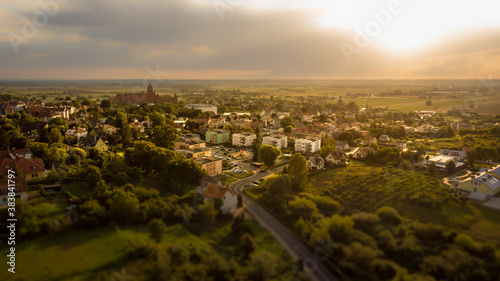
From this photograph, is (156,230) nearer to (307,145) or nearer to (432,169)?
(432,169)

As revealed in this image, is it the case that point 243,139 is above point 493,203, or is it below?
above

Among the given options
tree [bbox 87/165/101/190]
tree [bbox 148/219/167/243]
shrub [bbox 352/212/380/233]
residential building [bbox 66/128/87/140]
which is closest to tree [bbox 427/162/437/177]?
shrub [bbox 352/212/380/233]

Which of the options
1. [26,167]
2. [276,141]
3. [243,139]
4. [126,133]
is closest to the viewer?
[26,167]

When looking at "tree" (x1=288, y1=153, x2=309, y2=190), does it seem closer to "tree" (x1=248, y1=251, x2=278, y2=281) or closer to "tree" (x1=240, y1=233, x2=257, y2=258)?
"tree" (x1=240, y1=233, x2=257, y2=258)

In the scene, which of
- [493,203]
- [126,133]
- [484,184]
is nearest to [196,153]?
[126,133]

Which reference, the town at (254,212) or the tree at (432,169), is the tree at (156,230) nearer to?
the town at (254,212)

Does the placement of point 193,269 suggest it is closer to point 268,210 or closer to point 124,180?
point 268,210

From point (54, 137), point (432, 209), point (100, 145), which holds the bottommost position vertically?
point (432, 209)
